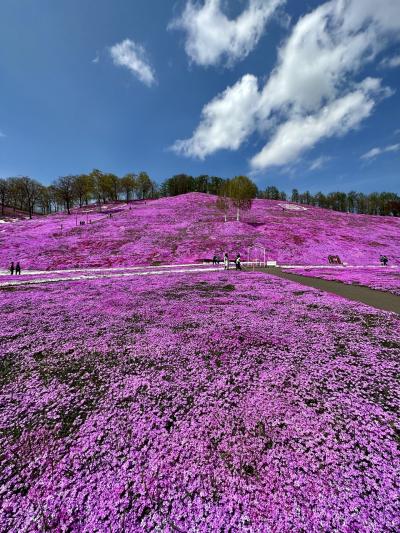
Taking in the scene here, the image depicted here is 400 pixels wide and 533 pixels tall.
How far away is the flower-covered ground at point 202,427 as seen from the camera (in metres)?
2.80

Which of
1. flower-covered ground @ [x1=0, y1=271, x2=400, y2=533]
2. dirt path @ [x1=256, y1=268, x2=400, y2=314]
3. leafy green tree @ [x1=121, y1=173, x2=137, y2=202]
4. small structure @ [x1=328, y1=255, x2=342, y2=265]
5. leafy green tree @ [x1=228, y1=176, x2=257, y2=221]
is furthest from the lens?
leafy green tree @ [x1=121, y1=173, x2=137, y2=202]

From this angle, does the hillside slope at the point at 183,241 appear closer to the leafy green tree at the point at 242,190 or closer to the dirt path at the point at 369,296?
the leafy green tree at the point at 242,190

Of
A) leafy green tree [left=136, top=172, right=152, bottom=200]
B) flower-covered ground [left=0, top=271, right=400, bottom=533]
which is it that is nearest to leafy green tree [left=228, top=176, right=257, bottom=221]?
flower-covered ground [left=0, top=271, right=400, bottom=533]

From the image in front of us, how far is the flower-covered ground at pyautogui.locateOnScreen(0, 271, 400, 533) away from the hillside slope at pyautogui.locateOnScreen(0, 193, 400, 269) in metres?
28.2

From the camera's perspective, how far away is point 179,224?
51.0m

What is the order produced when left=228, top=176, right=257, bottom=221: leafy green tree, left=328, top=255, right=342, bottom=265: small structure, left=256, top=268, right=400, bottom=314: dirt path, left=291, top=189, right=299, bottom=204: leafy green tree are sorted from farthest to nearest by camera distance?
left=291, top=189, right=299, bottom=204: leafy green tree, left=228, top=176, right=257, bottom=221: leafy green tree, left=328, top=255, right=342, bottom=265: small structure, left=256, top=268, right=400, bottom=314: dirt path

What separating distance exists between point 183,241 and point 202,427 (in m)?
38.4

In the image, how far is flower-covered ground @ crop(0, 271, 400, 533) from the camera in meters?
2.80

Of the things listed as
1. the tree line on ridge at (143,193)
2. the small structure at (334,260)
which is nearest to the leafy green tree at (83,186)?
the tree line on ridge at (143,193)

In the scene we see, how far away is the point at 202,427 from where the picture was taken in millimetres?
4082

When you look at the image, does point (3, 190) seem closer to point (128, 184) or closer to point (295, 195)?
point (128, 184)

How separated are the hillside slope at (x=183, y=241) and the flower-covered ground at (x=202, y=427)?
28.2 meters

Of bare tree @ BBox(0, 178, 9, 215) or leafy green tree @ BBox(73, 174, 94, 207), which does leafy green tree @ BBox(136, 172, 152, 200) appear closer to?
leafy green tree @ BBox(73, 174, 94, 207)

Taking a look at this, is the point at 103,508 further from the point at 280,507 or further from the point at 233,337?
the point at 233,337
